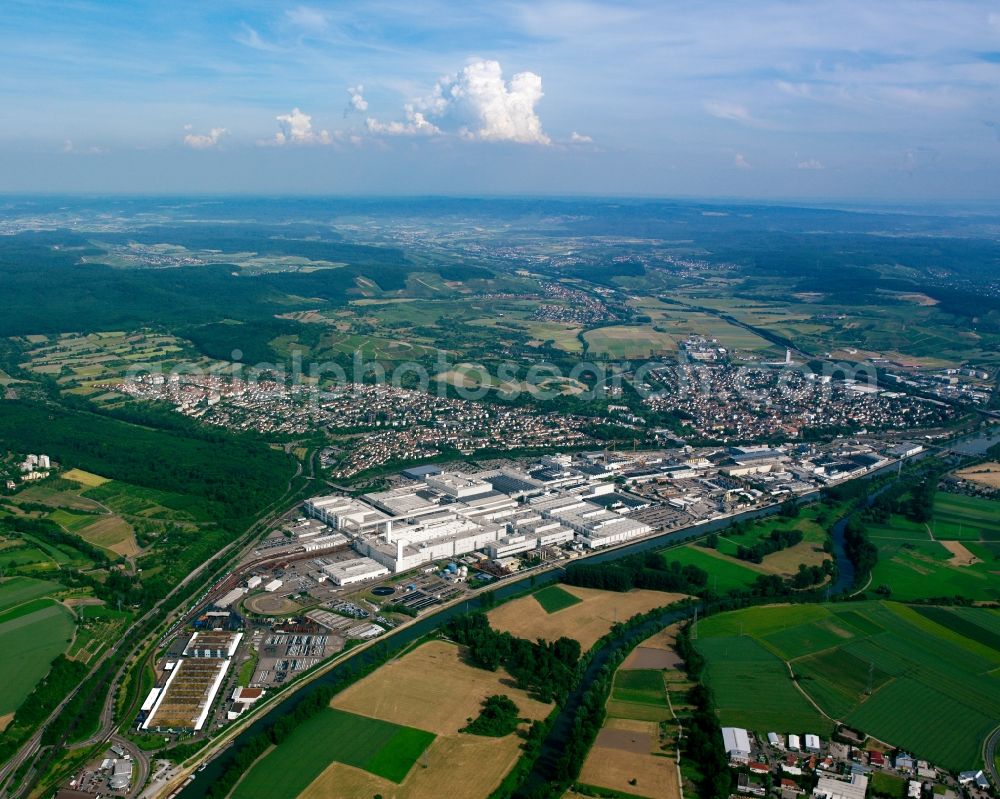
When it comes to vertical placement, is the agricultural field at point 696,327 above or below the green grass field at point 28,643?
above

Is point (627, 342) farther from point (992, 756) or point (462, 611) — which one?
point (992, 756)

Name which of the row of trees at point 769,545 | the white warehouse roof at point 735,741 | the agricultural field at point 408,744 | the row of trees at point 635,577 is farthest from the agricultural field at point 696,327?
the agricultural field at point 408,744

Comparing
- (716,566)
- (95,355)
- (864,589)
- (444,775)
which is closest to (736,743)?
(444,775)

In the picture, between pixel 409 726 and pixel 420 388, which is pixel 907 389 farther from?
pixel 409 726

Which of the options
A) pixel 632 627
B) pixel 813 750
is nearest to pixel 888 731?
pixel 813 750

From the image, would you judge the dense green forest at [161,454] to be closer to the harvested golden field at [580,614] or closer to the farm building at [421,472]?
the farm building at [421,472]
